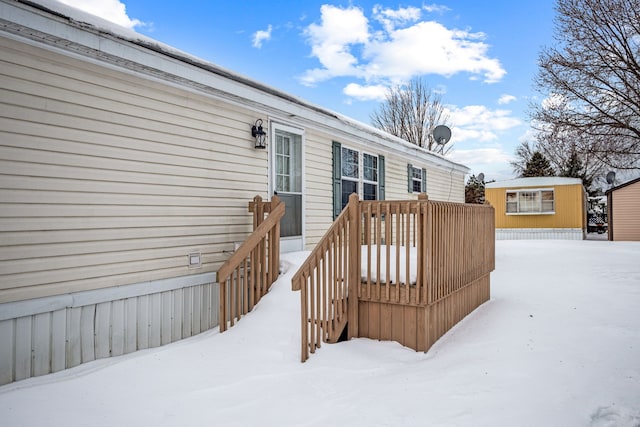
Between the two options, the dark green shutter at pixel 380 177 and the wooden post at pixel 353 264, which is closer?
the wooden post at pixel 353 264

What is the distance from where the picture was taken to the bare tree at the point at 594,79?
42.9 ft

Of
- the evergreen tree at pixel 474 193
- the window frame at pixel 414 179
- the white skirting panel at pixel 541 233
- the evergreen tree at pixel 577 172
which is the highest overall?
the evergreen tree at pixel 577 172

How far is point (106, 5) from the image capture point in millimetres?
7262

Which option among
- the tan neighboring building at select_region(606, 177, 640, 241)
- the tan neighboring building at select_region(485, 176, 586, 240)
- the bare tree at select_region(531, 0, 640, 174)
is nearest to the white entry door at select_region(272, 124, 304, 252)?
the bare tree at select_region(531, 0, 640, 174)

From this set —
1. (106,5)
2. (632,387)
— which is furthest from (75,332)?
(106,5)

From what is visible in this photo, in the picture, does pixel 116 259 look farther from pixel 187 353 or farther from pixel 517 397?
pixel 517 397

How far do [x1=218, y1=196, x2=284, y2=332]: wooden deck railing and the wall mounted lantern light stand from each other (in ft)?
2.88

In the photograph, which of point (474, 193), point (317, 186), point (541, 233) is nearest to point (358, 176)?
point (317, 186)

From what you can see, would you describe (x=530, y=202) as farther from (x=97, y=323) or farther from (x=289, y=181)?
(x=97, y=323)

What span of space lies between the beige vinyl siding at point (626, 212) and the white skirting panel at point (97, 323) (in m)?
17.9

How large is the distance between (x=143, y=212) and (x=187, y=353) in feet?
5.34

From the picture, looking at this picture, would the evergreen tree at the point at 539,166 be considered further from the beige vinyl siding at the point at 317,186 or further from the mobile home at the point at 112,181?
the mobile home at the point at 112,181

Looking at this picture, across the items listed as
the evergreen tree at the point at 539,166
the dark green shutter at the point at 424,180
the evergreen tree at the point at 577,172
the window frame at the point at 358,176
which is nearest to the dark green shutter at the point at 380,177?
the window frame at the point at 358,176

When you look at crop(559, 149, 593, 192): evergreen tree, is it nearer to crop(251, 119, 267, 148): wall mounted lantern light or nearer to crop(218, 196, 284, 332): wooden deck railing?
crop(251, 119, 267, 148): wall mounted lantern light
